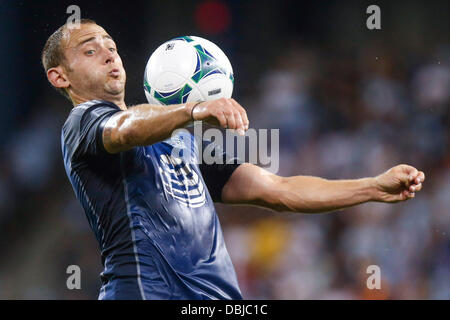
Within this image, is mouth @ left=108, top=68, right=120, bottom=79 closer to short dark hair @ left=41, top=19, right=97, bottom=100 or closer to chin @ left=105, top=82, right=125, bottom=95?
chin @ left=105, top=82, right=125, bottom=95

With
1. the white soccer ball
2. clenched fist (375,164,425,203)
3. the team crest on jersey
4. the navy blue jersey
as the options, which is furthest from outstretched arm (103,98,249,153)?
clenched fist (375,164,425,203)

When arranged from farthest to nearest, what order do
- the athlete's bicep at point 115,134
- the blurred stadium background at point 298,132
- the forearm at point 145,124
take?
1. the blurred stadium background at point 298,132
2. the athlete's bicep at point 115,134
3. the forearm at point 145,124

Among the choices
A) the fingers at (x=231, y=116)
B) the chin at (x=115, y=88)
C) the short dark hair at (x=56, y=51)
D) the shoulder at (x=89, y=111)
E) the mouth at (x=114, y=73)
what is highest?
the short dark hair at (x=56, y=51)

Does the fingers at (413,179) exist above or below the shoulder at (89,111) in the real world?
below

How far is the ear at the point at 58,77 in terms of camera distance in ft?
12.8

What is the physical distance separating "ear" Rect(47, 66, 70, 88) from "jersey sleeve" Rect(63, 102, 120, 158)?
51 cm

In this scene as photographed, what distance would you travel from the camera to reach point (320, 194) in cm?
375

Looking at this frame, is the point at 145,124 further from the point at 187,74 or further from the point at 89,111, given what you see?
the point at 187,74

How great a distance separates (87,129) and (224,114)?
3.06 ft

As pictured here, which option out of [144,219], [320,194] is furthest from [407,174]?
[144,219]

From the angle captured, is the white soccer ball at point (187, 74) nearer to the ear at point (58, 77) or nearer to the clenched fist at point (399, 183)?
the ear at point (58, 77)

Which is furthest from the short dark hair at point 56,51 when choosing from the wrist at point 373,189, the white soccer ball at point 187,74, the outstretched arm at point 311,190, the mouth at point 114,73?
the wrist at point 373,189

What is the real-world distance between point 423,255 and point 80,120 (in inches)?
197
